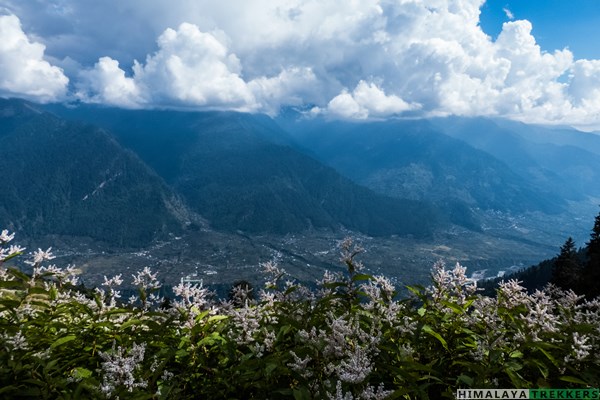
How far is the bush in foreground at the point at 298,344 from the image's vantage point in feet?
13.2

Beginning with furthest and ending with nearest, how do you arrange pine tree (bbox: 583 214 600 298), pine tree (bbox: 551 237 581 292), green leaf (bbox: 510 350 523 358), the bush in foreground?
1. pine tree (bbox: 551 237 581 292)
2. pine tree (bbox: 583 214 600 298)
3. green leaf (bbox: 510 350 523 358)
4. the bush in foreground

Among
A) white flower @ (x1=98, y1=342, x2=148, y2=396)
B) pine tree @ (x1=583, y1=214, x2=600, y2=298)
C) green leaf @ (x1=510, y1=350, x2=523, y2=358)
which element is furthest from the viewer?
pine tree @ (x1=583, y1=214, x2=600, y2=298)

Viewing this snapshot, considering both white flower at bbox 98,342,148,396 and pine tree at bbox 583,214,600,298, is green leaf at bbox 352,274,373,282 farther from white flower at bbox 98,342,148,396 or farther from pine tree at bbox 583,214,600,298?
pine tree at bbox 583,214,600,298

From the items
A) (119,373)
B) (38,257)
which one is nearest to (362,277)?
(119,373)

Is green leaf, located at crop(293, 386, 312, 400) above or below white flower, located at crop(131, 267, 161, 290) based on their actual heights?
below

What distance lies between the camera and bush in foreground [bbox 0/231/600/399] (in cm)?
402

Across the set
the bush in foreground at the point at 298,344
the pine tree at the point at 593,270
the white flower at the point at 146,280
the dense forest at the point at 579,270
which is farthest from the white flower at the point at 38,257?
the pine tree at the point at 593,270

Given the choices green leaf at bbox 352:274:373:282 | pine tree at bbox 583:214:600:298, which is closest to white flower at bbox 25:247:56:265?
green leaf at bbox 352:274:373:282

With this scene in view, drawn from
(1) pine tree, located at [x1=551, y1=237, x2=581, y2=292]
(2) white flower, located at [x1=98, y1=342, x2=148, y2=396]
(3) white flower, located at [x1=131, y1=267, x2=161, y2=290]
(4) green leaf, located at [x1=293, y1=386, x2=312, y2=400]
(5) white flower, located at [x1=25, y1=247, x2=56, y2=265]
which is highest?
(5) white flower, located at [x1=25, y1=247, x2=56, y2=265]

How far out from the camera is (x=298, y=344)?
17.6 feet

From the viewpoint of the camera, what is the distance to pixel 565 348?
4578 millimetres

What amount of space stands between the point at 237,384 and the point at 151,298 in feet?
6.69

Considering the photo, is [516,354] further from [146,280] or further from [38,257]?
[38,257]

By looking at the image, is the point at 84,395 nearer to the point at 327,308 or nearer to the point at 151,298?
the point at 151,298
